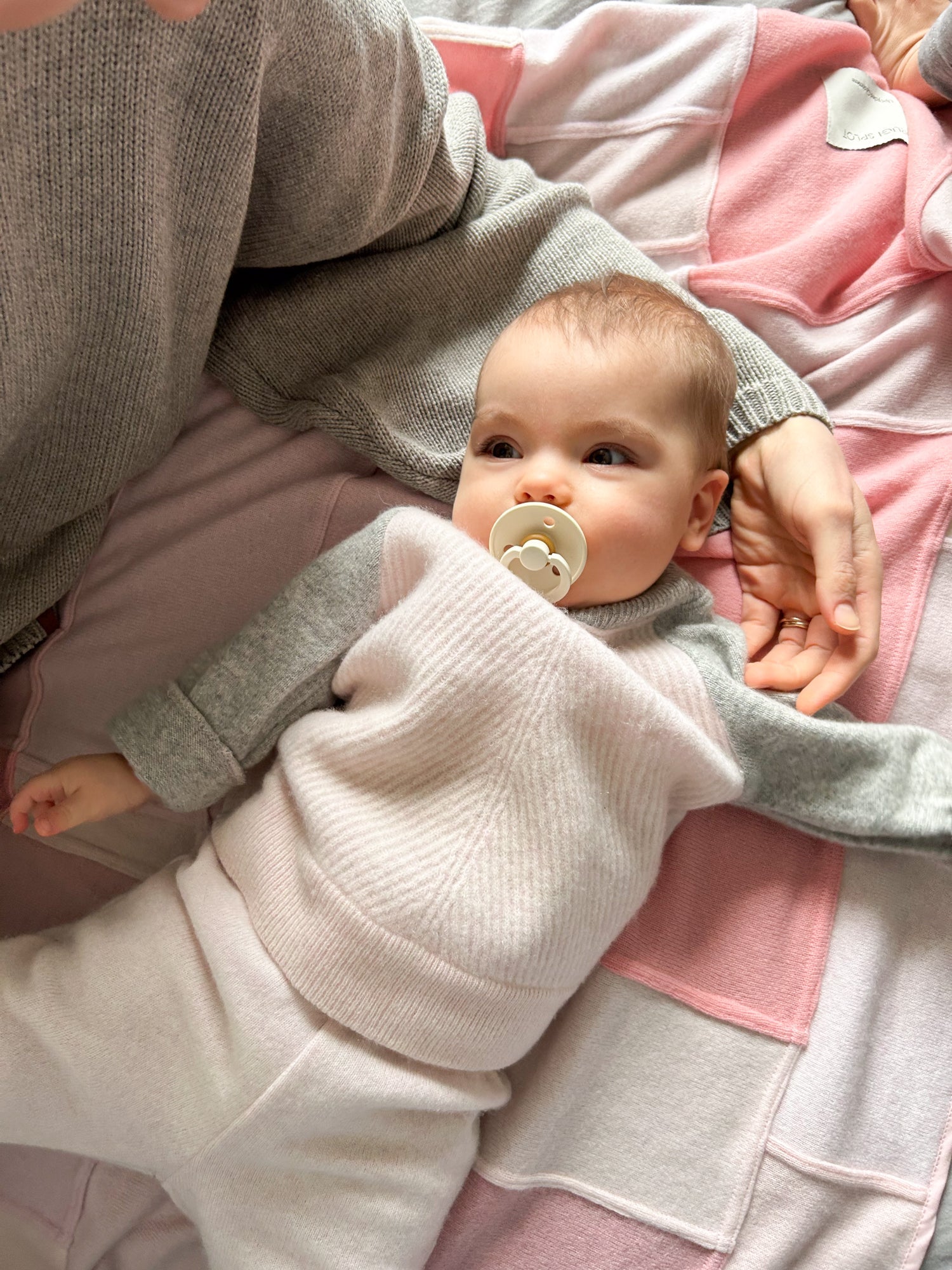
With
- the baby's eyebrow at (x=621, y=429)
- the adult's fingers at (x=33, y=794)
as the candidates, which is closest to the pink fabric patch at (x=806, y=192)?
the baby's eyebrow at (x=621, y=429)

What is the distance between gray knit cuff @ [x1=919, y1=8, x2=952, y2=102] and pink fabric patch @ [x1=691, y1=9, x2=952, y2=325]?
30mm

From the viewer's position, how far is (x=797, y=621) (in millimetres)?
1056

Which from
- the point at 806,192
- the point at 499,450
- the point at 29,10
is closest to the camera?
the point at 29,10

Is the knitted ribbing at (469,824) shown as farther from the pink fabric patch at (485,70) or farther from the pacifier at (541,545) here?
the pink fabric patch at (485,70)

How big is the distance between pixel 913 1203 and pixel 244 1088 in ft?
2.11

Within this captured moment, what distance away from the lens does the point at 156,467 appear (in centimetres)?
107

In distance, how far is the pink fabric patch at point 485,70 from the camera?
114cm

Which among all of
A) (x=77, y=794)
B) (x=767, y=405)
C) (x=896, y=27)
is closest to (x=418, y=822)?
(x=77, y=794)

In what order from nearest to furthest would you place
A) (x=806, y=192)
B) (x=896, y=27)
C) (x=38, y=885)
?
(x=38, y=885) < (x=806, y=192) < (x=896, y=27)

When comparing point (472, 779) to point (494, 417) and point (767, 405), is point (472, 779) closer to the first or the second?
point (494, 417)

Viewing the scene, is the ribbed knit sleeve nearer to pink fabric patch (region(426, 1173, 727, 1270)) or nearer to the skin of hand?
pink fabric patch (region(426, 1173, 727, 1270))

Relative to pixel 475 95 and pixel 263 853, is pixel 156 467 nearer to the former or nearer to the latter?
pixel 263 853

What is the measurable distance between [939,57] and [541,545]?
835 mm

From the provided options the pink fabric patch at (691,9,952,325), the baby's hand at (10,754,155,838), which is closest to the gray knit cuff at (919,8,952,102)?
the pink fabric patch at (691,9,952,325)
